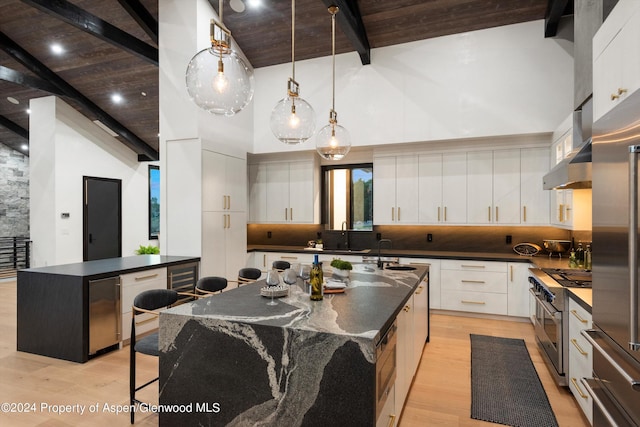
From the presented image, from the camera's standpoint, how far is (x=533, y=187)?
5020 millimetres

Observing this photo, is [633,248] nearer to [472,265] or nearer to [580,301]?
[580,301]

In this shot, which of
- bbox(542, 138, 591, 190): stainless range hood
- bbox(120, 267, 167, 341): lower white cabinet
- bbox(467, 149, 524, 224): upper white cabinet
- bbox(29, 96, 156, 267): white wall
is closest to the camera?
bbox(542, 138, 591, 190): stainless range hood

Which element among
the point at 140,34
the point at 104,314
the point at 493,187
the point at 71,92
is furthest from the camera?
the point at 71,92

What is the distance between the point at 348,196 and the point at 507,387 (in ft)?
13.0

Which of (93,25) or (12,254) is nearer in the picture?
(93,25)

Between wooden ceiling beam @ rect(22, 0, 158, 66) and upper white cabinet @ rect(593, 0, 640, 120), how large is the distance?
18.4ft

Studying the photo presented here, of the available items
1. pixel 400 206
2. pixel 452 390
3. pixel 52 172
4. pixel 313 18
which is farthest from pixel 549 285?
pixel 52 172

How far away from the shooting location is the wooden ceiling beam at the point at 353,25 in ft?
14.3

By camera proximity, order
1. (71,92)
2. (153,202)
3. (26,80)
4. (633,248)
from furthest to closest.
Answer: (153,202)
(71,92)
(26,80)
(633,248)

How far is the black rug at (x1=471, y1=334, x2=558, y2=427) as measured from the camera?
8.68ft

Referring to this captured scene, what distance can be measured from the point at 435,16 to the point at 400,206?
2608 mm

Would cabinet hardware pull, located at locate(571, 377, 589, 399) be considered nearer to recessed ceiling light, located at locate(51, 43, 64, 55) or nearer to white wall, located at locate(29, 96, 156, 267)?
recessed ceiling light, located at locate(51, 43, 64, 55)

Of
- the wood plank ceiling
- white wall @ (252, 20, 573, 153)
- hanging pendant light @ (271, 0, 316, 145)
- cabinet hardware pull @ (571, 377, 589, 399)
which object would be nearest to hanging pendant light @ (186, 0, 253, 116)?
hanging pendant light @ (271, 0, 316, 145)

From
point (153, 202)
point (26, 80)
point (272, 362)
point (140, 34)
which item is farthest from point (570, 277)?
point (153, 202)
